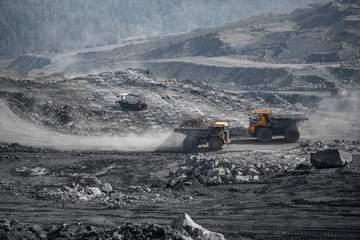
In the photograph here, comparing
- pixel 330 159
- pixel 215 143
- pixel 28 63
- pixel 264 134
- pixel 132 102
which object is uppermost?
pixel 28 63

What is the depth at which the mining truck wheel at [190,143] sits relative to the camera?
19647 mm

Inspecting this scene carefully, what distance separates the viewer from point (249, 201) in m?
10.8

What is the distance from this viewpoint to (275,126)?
69.6 feet

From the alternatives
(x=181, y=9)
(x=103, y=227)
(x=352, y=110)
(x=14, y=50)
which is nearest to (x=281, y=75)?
(x=352, y=110)

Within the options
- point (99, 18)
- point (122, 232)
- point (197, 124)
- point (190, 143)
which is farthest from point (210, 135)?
point (99, 18)

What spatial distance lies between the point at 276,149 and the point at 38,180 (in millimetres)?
11569

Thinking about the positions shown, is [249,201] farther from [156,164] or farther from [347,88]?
[347,88]

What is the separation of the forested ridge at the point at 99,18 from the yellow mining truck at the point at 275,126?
3372 inches

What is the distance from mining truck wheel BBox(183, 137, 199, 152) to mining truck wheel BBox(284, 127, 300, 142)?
528 centimetres

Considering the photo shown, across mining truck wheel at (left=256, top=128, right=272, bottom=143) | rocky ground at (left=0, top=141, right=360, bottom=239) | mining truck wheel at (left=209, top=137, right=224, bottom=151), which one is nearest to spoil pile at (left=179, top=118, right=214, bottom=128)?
mining truck wheel at (left=209, top=137, right=224, bottom=151)

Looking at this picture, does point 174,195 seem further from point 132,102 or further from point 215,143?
point 132,102

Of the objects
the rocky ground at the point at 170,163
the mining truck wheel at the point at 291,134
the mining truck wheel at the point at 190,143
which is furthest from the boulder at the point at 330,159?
the mining truck wheel at the point at 291,134

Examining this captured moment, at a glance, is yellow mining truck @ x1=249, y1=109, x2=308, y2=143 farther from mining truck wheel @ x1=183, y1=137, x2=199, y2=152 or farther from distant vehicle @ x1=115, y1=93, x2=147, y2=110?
distant vehicle @ x1=115, y1=93, x2=147, y2=110

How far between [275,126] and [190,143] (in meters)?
5.02
